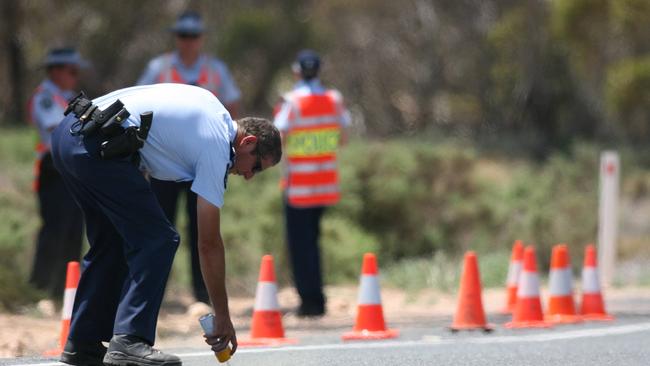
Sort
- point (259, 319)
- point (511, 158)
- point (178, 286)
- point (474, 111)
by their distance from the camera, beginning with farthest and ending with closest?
point (474, 111)
point (511, 158)
point (178, 286)
point (259, 319)

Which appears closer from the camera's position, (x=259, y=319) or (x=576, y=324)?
(x=259, y=319)

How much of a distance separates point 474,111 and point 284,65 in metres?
4.73

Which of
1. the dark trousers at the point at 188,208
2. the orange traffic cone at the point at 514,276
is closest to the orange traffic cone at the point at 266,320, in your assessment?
the dark trousers at the point at 188,208

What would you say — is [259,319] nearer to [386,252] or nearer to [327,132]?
[327,132]

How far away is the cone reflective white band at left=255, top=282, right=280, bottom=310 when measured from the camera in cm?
847

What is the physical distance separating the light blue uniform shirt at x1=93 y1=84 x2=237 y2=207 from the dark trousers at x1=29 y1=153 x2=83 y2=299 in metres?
4.26

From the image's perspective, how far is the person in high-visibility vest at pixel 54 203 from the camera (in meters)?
10.3

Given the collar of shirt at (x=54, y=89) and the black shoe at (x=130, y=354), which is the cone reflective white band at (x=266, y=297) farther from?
the collar of shirt at (x=54, y=89)

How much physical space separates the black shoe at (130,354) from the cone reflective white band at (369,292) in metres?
2.87

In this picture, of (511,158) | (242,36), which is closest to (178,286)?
(511,158)

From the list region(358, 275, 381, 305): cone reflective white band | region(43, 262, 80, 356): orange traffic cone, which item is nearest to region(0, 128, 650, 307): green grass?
region(358, 275, 381, 305): cone reflective white band

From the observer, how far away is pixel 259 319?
8453mm

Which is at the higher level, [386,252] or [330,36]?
[330,36]

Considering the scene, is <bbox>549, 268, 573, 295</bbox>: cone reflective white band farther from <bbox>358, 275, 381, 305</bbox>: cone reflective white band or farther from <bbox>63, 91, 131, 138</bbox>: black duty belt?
<bbox>63, 91, 131, 138</bbox>: black duty belt
